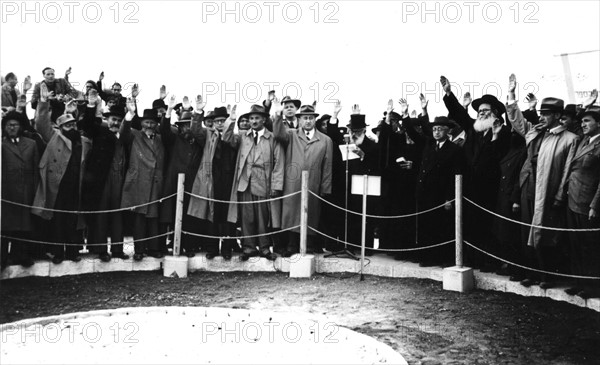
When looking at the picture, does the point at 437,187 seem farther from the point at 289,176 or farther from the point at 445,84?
the point at 289,176

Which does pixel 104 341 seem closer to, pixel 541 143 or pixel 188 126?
pixel 188 126

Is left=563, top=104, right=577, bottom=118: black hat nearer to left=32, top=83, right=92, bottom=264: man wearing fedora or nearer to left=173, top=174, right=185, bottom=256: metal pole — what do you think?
left=173, top=174, right=185, bottom=256: metal pole

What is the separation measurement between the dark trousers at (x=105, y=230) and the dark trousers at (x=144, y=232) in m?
0.18

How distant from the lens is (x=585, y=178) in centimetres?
566

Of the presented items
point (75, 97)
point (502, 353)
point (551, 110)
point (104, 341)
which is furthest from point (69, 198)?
point (551, 110)

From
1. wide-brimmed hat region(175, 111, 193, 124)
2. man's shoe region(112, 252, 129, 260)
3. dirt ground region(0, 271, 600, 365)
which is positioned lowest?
dirt ground region(0, 271, 600, 365)

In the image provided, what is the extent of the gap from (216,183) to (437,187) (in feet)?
8.36

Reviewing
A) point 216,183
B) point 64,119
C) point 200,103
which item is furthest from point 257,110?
point 64,119

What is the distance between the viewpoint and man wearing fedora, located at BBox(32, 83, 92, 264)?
20.4 ft

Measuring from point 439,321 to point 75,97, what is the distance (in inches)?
175

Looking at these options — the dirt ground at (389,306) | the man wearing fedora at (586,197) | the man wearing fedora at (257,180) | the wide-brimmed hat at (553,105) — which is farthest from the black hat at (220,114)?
the man wearing fedora at (586,197)

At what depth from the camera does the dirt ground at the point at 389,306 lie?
4801 millimetres

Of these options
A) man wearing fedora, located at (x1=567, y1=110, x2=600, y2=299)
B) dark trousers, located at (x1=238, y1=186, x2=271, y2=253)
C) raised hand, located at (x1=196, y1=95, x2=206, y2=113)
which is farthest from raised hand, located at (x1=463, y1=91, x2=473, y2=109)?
raised hand, located at (x1=196, y1=95, x2=206, y2=113)

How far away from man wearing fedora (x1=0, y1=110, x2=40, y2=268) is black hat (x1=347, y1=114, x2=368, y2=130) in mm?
3443
